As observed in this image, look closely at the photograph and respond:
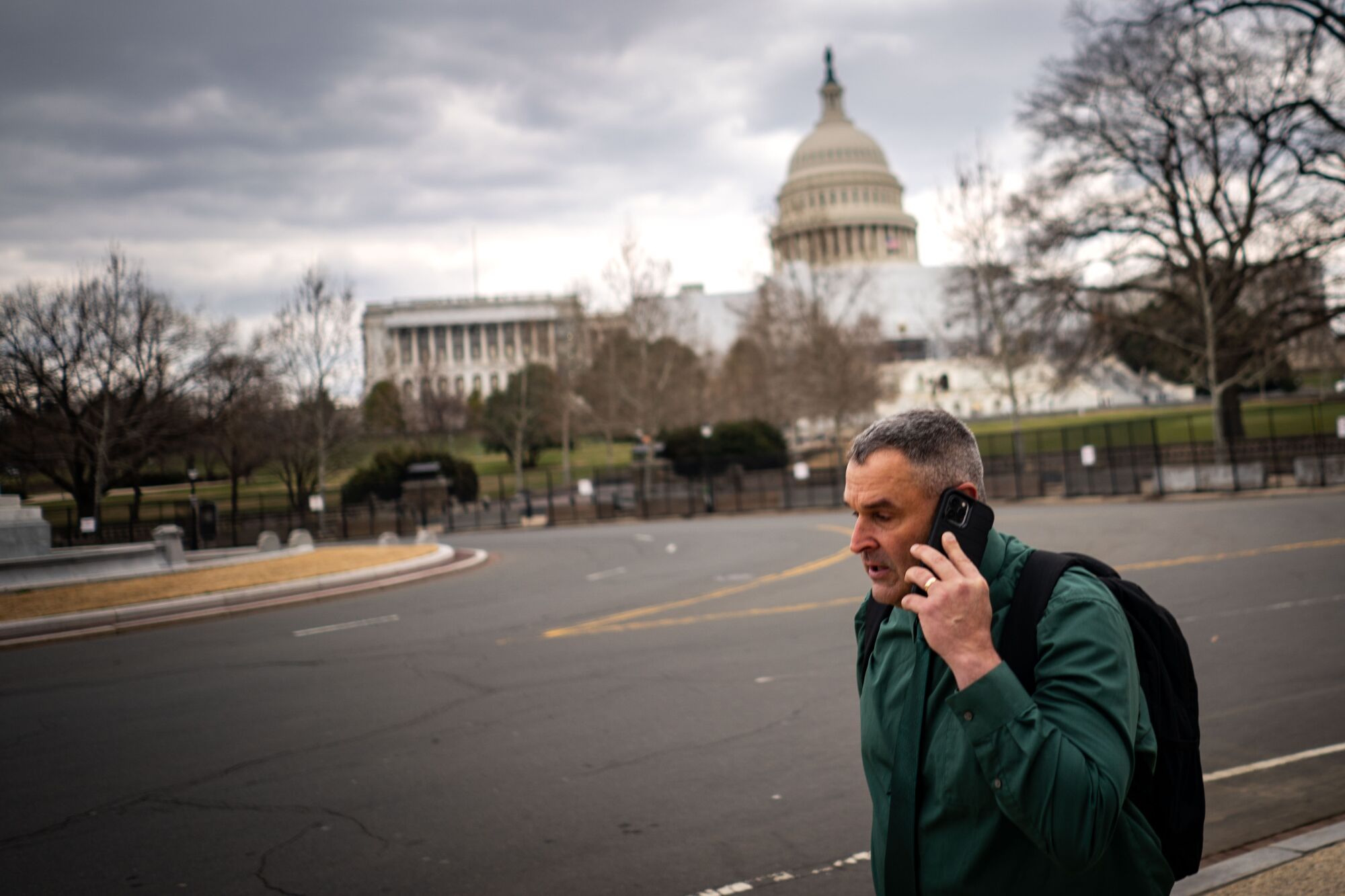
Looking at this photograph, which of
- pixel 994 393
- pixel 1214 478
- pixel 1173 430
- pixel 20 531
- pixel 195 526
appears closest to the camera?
pixel 20 531

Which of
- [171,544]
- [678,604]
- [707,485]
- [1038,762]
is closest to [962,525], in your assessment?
[1038,762]

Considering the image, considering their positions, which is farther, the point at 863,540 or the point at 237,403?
the point at 237,403

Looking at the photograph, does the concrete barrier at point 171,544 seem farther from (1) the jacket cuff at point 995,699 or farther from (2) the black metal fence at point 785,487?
(1) the jacket cuff at point 995,699

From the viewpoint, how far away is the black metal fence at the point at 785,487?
98.6ft

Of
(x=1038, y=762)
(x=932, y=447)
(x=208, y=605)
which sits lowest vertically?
(x=208, y=605)

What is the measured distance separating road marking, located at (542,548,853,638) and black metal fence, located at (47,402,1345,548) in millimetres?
16445

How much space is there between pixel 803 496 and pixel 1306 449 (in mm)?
16606

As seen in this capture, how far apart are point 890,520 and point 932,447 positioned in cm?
18

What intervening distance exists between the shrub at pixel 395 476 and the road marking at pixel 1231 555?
1532 inches

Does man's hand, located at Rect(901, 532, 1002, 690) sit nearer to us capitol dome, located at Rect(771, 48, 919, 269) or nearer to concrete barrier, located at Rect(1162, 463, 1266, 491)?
concrete barrier, located at Rect(1162, 463, 1266, 491)

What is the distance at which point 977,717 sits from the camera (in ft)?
6.21

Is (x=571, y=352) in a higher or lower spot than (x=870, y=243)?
lower

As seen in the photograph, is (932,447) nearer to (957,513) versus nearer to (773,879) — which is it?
(957,513)

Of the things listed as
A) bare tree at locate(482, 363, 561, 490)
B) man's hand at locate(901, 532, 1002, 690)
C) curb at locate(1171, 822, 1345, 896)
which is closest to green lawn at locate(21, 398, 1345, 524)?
bare tree at locate(482, 363, 561, 490)
